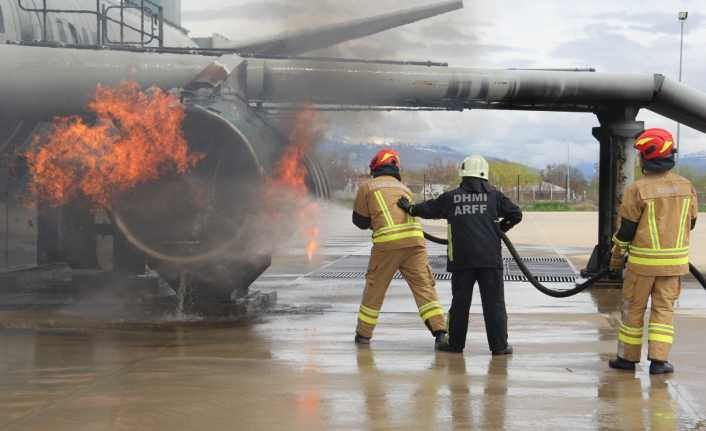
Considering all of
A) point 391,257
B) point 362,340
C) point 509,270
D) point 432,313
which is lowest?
point 509,270

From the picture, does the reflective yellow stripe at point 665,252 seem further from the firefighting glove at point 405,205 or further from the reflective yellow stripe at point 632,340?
the firefighting glove at point 405,205

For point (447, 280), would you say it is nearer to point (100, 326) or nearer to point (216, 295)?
point (216, 295)

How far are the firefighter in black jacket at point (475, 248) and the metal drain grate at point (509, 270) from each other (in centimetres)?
802

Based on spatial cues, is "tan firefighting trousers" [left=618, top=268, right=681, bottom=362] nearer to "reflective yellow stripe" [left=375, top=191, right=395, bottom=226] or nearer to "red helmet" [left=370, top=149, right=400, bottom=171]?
"reflective yellow stripe" [left=375, top=191, right=395, bottom=226]

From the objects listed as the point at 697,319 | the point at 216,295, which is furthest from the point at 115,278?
the point at 697,319

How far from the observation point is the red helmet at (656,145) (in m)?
8.44

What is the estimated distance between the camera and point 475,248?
9.26 metres

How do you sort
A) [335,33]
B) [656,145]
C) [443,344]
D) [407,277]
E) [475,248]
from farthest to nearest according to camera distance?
[335,33] → [407,277] → [443,344] → [475,248] → [656,145]

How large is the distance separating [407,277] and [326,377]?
231cm

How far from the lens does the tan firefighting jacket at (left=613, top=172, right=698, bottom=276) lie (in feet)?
27.1

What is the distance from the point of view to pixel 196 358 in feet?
29.0

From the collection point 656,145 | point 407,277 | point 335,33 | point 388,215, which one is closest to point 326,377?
point 407,277

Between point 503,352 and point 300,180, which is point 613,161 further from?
point 503,352

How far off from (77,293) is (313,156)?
13.1ft
